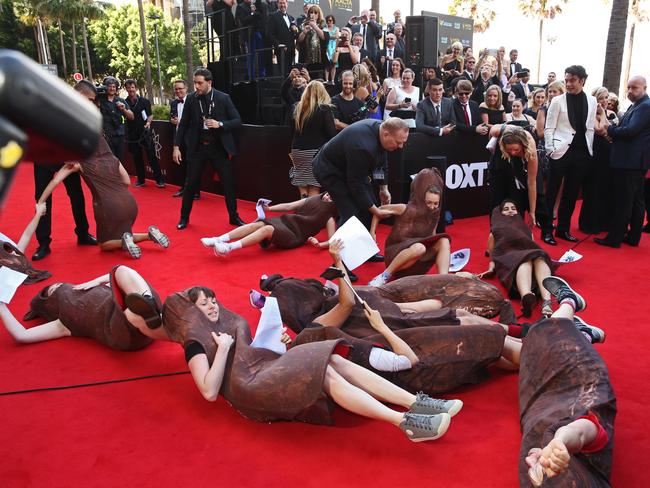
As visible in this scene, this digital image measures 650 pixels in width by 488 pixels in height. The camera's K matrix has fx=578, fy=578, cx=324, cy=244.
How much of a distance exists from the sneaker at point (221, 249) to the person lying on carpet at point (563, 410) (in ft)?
11.5

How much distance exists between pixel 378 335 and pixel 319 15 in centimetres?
756

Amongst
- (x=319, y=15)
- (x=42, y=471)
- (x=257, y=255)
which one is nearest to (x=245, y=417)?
(x=42, y=471)

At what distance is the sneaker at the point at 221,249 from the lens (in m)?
5.75

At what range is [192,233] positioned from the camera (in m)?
6.96

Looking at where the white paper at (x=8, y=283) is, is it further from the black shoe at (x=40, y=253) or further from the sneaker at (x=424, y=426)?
the sneaker at (x=424, y=426)

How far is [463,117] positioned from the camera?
7.39 metres

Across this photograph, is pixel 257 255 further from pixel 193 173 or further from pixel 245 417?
pixel 245 417

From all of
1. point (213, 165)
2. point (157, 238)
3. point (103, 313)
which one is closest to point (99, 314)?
point (103, 313)

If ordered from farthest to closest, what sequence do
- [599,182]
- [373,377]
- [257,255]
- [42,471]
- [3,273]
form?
[599,182]
[257,255]
[3,273]
[373,377]
[42,471]

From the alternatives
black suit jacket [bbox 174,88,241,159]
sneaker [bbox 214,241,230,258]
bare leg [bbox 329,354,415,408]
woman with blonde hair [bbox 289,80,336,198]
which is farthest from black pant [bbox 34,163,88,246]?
bare leg [bbox 329,354,415,408]

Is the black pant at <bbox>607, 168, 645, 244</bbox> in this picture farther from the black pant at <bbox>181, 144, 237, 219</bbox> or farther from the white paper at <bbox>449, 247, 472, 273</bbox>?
the black pant at <bbox>181, 144, 237, 219</bbox>

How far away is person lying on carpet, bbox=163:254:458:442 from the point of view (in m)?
2.68

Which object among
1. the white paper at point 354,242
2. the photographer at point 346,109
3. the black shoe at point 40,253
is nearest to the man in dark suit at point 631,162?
the photographer at point 346,109

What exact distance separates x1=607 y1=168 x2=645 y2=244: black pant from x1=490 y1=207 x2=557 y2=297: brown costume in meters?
1.88
